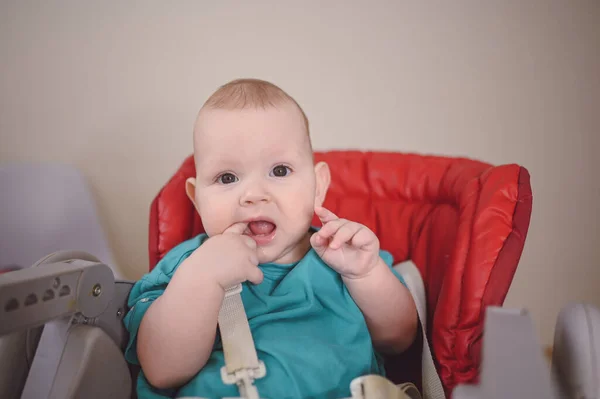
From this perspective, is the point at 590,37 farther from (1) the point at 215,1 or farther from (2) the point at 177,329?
(2) the point at 177,329

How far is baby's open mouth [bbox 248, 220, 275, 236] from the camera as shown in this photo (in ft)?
2.45

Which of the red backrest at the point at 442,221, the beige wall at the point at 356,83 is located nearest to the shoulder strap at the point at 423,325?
the red backrest at the point at 442,221

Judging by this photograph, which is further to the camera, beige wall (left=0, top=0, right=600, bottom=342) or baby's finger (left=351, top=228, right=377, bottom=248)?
beige wall (left=0, top=0, right=600, bottom=342)

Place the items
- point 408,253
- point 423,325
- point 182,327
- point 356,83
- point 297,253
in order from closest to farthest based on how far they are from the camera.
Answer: point 182,327, point 423,325, point 297,253, point 408,253, point 356,83

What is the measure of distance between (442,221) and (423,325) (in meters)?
0.23

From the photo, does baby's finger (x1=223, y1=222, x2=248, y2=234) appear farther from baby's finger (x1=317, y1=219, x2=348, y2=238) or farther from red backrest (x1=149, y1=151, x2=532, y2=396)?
red backrest (x1=149, y1=151, x2=532, y2=396)

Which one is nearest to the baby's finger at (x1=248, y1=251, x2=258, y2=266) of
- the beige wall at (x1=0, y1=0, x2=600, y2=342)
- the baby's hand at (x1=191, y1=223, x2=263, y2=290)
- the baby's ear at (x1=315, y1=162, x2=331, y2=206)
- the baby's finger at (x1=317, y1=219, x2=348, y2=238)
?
the baby's hand at (x1=191, y1=223, x2=263, y2=290)

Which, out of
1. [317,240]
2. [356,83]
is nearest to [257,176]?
[317,240]

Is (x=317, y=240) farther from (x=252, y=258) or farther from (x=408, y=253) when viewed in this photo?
(x=408, y=253)

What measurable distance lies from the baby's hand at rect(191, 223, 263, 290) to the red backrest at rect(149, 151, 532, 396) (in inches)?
11.4

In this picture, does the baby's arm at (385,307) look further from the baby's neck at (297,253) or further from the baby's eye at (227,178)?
the baby's eye at (227,178)

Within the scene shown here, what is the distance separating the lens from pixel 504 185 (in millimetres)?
730

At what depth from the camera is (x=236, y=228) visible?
2.31 ft

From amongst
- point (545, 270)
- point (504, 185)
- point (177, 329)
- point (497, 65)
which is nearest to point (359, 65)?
point (497, 65)
